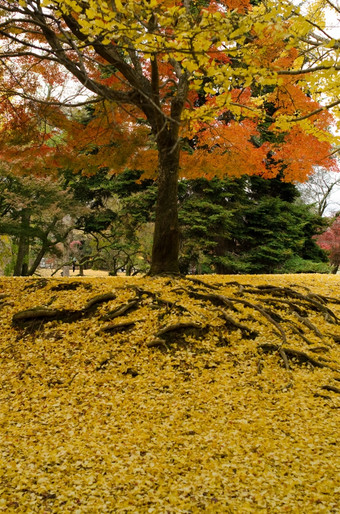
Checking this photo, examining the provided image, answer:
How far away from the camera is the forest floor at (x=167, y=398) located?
111 inches

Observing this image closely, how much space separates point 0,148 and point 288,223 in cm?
1008

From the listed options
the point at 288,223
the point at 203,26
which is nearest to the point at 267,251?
the point at 288,223

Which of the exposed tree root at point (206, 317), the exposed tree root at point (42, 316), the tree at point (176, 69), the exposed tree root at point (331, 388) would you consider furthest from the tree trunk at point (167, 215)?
the exposed tree root at point (331, 388)

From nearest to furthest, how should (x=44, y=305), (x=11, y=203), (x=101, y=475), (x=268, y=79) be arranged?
1. (x=101, y=475)
2. (x=268, y=79)
3. (x=44, y=305)
4. (x=11, y=203)

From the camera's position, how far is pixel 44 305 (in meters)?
5.57

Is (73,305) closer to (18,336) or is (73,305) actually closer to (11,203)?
(18,336)

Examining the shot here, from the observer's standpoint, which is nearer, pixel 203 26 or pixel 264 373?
pixel 203 26

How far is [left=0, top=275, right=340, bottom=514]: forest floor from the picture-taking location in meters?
2.81

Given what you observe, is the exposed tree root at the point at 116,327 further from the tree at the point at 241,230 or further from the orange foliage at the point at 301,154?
the tree at the point at 241,230

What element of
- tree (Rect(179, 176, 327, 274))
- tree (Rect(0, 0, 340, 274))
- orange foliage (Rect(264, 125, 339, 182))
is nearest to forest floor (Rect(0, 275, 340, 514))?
tree (Rect(0, 0, 340, 274))

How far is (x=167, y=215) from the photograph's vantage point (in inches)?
267

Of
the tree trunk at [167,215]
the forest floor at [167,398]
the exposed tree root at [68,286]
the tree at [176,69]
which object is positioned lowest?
the forest floor at [167,398]

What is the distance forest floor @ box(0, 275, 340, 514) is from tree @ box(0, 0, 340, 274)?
183 cm

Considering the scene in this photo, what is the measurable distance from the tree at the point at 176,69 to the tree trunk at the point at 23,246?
499 centimetres
